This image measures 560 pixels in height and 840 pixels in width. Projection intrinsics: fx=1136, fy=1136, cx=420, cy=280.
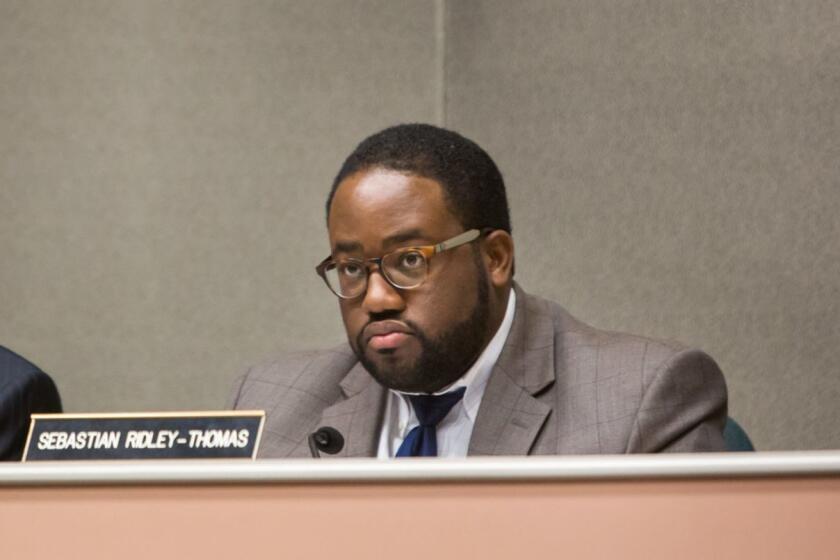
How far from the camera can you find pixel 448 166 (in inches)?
58.1

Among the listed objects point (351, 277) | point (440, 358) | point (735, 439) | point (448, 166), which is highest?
point (448, 166)

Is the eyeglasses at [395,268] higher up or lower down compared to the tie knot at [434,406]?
higher up

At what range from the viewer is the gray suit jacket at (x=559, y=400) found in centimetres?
136

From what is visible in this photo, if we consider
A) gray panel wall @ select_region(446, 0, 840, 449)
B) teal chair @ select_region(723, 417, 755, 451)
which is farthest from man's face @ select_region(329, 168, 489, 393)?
gray panel wall @ select_region(446, 0, 840, 449)

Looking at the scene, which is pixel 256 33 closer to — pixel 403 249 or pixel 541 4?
pixel 541 4

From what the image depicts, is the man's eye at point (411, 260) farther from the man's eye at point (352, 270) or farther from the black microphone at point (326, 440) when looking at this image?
the black microphone at point (326, 440)

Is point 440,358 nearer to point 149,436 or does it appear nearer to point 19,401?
point 149,436

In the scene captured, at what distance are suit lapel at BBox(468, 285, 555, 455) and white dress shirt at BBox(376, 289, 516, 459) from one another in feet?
0.07

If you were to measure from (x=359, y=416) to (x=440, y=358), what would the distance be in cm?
17

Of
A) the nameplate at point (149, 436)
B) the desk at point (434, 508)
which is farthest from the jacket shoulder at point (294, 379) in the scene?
the desk at point (434, 508)

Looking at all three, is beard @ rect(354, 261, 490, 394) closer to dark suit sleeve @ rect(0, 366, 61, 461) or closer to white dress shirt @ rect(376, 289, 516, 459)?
white dress shirt @ rect(376, 289, 516, 459)

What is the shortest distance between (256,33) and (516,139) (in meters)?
0.64

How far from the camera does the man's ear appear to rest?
1.49m

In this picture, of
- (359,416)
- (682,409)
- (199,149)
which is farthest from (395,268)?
(199,149)
